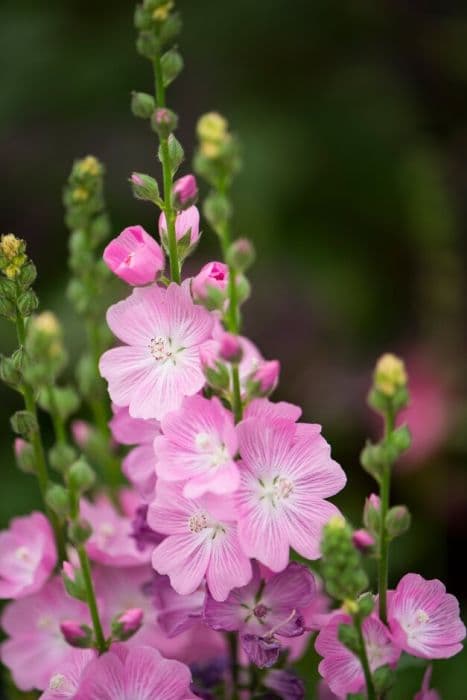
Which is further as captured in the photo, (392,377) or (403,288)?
(403,288)

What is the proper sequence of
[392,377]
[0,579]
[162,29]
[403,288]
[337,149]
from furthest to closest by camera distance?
1. [337,149]
2. [403,288]
3. [0,579]
4. [162,29]
5. [392,377]

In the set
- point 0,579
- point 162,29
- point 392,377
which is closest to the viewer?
point 392,377

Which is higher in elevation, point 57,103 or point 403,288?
point 57,103

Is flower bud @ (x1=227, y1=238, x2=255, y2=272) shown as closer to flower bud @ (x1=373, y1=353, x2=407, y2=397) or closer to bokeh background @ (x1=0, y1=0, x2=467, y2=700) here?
flower bud @ (x1=373, y1=353, x2=407, y2=397)

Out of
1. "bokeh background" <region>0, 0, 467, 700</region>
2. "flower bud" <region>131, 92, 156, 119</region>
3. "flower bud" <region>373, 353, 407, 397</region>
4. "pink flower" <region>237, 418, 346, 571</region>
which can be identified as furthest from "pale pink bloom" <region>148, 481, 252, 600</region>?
"bokeh background" <region>0, 0, 467, 700</region>

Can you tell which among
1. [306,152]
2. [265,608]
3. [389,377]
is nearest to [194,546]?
[265,608]

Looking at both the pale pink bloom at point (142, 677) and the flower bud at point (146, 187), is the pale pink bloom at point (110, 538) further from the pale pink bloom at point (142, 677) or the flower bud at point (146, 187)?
the flower bud at point (146, 187)

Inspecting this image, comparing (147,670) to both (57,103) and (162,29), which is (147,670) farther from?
(57,103)

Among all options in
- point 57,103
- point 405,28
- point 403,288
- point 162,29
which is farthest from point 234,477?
point 405,28
